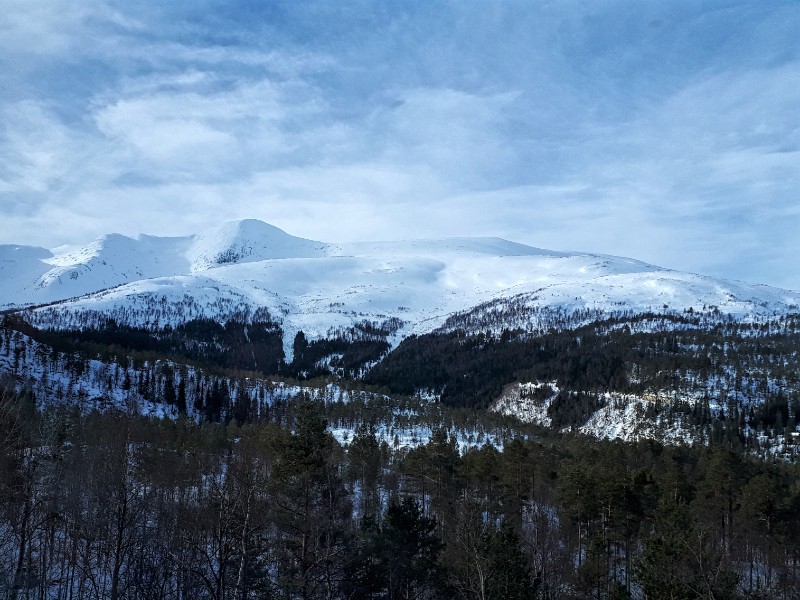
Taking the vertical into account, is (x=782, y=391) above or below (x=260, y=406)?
above

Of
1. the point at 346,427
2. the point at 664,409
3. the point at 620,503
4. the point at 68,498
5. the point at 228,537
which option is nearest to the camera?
the point at 228,537

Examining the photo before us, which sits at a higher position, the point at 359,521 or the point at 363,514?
the point at 363,514

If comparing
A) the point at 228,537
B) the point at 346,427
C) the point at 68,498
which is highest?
the point at 228,537

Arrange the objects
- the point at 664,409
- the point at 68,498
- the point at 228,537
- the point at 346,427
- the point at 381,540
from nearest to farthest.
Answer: the point at 228,537 < the point at 381,540 < the point at 68,498 < the point at 346,427 < the point at 664,409

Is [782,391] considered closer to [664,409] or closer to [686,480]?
[664,409]

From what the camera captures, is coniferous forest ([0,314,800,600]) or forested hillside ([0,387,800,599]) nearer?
forested hillside ([0,387,800,599])

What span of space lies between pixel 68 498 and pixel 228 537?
19882 millimetres

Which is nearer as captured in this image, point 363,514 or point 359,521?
point 359,521

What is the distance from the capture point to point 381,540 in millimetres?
28156

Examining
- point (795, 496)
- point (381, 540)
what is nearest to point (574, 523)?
point (795, 496)

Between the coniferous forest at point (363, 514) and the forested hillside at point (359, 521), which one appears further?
the coniferous forest at point (363, 514)

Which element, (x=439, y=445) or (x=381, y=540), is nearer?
(x=381, y=540)

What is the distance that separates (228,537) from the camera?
16.7m

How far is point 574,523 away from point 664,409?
130 metres
